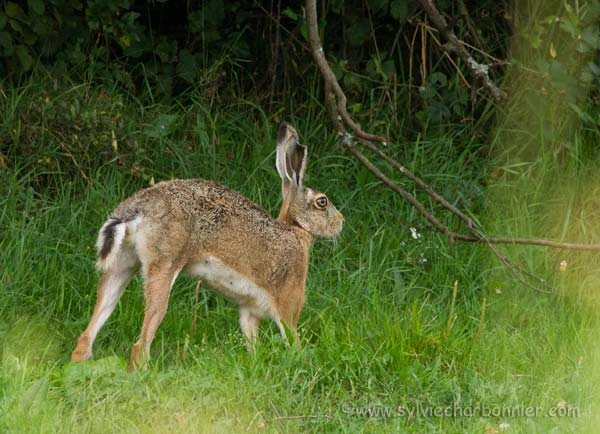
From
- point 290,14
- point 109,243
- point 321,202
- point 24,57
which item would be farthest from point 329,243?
point 24,57

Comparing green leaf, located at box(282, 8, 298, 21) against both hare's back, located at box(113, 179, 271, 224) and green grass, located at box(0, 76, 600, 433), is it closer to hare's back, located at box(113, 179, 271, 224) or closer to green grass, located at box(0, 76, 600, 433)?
green grass, located at box(0, 76, 600, 433)

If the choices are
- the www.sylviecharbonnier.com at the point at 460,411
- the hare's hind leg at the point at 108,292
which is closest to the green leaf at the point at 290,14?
the hare's hind leg at the point at 108,292

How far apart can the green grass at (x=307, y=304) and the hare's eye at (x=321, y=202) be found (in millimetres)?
324

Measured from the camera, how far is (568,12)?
747 centimetres

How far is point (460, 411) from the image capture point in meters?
5.42

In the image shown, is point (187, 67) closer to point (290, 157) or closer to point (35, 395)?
point (290, 157)

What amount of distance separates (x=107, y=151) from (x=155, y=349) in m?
1.96

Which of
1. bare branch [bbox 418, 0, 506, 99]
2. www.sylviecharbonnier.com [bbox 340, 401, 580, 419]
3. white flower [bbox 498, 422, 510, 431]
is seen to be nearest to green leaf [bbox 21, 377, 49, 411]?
www.sylviecharbonnier.com [bbox 340, 401, 580, 419]

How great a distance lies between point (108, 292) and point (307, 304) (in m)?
1.33

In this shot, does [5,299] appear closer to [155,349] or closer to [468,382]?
[155,349]

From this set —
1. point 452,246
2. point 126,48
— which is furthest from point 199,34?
point 452,246

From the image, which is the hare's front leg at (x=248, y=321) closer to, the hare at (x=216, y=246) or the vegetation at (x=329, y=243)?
the hare at (x=216, y=246)

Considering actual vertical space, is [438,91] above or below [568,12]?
below

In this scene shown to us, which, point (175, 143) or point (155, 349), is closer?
point (155, 349)
